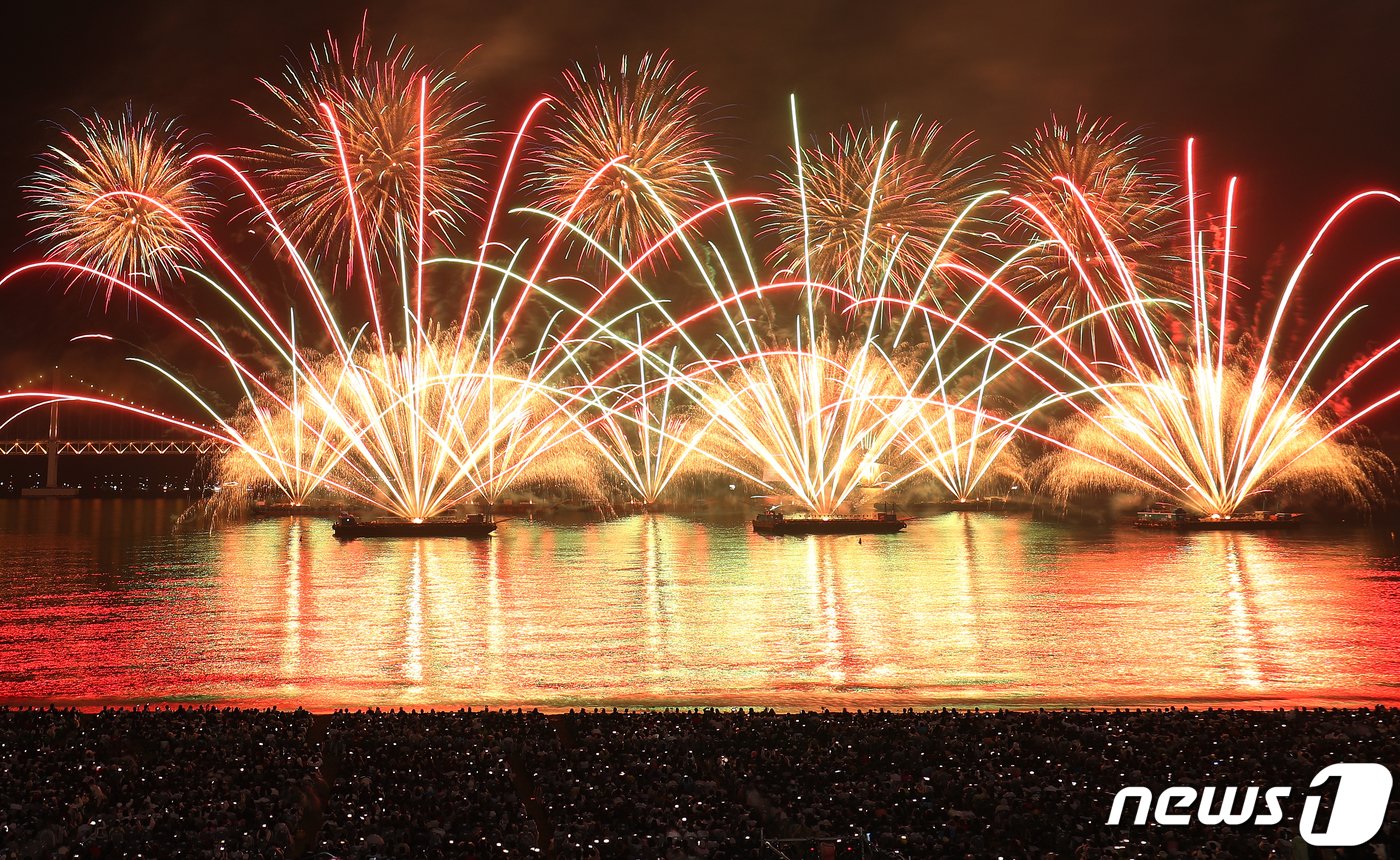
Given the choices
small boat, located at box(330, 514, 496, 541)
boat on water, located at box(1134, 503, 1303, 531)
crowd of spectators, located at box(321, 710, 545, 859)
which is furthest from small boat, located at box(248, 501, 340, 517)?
crowd of spectators, located at box(321, 710, 545, 859)

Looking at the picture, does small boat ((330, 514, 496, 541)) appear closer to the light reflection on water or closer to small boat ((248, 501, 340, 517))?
the light reflection on water

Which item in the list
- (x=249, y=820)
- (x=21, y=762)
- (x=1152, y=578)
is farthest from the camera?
(x=1152, y=578)

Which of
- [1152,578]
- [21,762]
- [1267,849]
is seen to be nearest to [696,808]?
[1267,849]

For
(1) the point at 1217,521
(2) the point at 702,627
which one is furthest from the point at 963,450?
(2) the point at 702,627

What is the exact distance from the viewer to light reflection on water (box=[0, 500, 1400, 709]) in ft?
68.0

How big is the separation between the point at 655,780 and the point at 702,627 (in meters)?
14.2

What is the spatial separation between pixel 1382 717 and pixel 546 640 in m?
18.2

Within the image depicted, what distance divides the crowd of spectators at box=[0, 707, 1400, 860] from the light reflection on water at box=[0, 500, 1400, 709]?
2.79m

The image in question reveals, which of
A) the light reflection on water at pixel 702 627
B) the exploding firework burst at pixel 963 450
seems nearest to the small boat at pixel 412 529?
the light reflection on water at pixel 702 627

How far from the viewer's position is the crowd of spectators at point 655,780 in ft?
41.5

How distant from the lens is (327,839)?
42.2ft

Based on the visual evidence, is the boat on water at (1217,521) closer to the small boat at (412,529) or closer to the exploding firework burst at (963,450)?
the exploding firework burst at (963,450)

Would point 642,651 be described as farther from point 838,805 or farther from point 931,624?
point 838,805

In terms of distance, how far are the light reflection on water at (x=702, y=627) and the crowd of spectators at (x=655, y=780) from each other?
110 inches
